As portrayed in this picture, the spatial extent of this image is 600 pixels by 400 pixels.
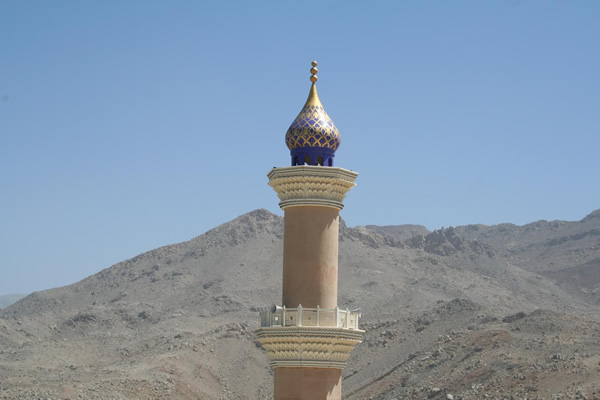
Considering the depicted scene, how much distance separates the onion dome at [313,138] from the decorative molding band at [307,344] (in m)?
2.98

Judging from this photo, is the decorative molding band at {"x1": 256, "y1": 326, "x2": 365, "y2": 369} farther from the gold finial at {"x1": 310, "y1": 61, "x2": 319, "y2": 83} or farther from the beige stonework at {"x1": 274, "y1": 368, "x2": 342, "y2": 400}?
the gold finial at {"x1": 310, "y1": 61, "x2": 319, "y2": 83}

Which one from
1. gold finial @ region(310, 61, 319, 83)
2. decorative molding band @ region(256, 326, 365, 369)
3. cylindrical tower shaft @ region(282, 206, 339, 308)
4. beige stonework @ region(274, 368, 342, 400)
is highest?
gold finial @ region(310, 61, 319, 83)

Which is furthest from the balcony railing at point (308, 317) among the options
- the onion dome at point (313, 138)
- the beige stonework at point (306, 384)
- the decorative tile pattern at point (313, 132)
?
the decorative tile pattern at point (313, 132)

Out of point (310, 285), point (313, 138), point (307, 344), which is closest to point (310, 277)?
point (310, 285)

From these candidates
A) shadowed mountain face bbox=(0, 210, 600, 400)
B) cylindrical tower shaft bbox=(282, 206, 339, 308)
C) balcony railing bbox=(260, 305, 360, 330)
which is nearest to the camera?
balcony railing bbox=(260, 305, 360, 330)

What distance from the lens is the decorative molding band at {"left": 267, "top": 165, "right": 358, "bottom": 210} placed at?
60.6 ft

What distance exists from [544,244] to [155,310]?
8497 cm

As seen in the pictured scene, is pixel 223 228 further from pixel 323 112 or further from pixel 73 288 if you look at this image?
pixel 323 112

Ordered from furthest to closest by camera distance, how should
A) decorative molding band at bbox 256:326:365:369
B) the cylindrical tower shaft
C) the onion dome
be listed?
the onion dome → the cylindrical tower shaft → decorative molding band at bbox 256:326:365:369

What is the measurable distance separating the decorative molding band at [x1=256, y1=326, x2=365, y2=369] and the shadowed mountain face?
37063mm

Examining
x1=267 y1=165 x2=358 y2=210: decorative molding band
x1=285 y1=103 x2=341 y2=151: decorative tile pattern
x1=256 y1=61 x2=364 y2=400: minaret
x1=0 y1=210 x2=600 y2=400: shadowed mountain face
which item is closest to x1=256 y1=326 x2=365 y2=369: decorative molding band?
x1=256 y1=61 x2=364 y2=400: minaret

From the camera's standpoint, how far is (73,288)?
5340 inches

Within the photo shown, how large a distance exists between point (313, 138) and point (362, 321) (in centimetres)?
7829

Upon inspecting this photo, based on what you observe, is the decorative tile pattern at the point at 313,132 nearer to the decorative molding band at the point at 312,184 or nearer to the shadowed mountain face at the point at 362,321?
the decorative molding band at the point at 312,184
